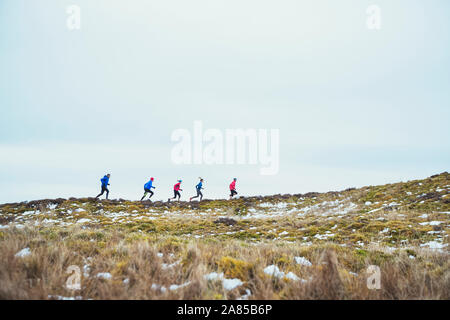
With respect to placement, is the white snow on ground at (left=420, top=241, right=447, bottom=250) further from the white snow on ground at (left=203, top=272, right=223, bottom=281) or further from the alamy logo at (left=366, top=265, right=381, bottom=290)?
the white snow on ground at (left=203, top=272, right=223, bottom=281)

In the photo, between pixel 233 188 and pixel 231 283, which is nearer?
pixel 231 283

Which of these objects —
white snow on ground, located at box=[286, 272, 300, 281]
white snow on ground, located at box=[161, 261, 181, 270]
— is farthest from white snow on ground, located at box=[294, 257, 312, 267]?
white snow on ground, located at box=[161, 261, 181, 270]

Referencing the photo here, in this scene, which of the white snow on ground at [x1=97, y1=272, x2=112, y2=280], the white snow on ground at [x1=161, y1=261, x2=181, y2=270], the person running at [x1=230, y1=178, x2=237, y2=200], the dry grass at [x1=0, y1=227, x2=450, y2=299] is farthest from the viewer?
the person running at [x1=230, y1=178, x2=237, y2=200]

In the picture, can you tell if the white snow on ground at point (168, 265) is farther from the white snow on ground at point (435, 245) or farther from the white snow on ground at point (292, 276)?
the white snow on ground at point (435, 245)

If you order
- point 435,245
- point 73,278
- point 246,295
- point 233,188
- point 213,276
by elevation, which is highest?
point 233,188

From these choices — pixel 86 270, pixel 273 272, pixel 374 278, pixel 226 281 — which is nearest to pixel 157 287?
pixel 226 281

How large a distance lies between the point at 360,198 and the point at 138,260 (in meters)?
19.4

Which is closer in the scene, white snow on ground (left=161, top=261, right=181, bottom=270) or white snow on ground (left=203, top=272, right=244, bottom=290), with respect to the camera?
white snow on ground (left=203, top=272, right=244, bottom=290)

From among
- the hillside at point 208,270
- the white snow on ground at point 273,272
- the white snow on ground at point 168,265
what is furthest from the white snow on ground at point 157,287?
the white snow on ground at point 273,272

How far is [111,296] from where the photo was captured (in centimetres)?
288

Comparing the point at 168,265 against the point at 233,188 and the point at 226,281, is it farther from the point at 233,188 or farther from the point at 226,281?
the point at 233,188
